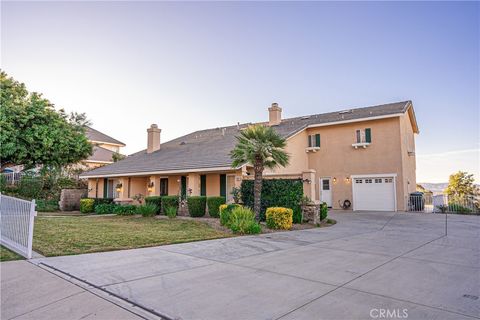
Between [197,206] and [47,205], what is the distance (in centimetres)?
1255

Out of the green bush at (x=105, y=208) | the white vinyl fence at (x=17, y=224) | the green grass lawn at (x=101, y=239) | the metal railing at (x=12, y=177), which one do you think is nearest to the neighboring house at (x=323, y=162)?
the green bush at (x=105, y=208)

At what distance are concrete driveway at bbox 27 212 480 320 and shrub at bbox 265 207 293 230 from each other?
2.80 m

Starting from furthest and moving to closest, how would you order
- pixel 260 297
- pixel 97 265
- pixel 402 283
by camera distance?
pixel 97 265 < pixel 402 283 < pixel 260 297

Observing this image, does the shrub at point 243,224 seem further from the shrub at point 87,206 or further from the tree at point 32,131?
the tree at point 32,131

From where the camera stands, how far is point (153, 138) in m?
22.6

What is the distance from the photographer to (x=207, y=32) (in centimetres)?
1477

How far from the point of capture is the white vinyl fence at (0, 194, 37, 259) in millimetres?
6266

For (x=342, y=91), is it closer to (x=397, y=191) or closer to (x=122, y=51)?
(x=397, y=191)

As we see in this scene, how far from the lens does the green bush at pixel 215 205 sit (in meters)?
14.3

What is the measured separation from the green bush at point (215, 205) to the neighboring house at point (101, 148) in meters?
19.8

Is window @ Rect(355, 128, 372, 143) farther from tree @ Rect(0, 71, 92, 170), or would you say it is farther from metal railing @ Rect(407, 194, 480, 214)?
tree @ Rect(0, 71, 92, 170)

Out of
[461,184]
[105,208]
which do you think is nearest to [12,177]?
[105,208]

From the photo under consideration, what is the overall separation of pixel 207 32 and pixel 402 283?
13783 mm

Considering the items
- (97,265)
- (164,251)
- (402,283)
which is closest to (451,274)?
(402,283)
